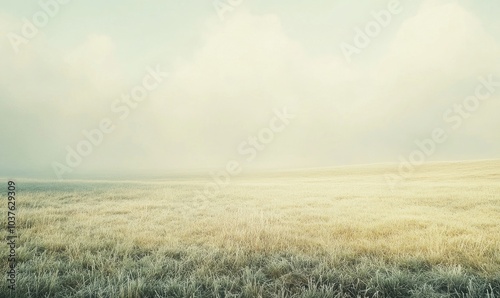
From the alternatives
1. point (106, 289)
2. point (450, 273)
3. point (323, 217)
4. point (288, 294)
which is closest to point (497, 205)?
point (323, 217)

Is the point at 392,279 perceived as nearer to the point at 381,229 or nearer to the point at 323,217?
the point at 381,229

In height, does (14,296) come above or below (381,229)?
above

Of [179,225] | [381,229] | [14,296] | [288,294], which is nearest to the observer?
[14,296]

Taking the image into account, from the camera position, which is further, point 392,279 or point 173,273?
point 173,273

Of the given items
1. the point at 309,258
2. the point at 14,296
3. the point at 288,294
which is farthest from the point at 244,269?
the point at 14,296

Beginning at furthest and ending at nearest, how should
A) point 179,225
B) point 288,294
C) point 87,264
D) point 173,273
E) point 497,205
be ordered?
point 497,205 < point 179,225 < point 87,264 < point 173,273 < point 288,294

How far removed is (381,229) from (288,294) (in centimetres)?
512

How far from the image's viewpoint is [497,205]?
12875 mm

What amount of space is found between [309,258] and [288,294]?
1438 mm

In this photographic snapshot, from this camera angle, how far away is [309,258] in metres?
5.72

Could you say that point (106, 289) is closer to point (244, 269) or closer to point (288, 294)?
point (244, 269)

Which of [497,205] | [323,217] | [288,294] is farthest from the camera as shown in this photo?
[497,205]

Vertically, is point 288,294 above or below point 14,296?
→ below

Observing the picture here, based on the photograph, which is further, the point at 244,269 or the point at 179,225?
the point at 179,225
